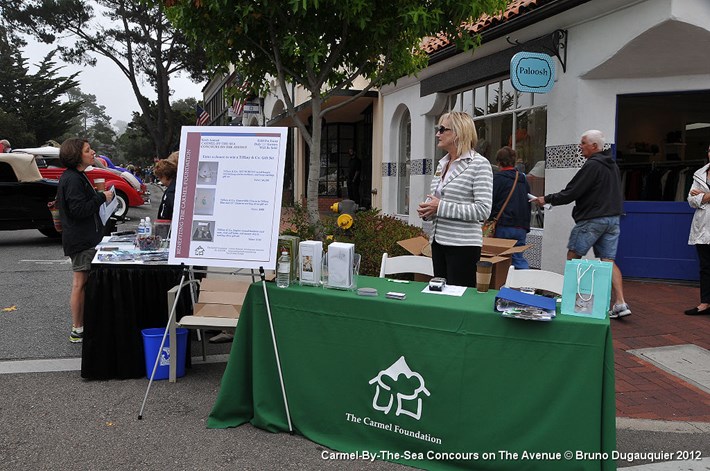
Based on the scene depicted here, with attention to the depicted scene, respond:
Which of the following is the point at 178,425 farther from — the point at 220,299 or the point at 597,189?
the point at 597,189

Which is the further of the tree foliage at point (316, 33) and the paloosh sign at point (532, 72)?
the paloosh sign at point (532, 72)

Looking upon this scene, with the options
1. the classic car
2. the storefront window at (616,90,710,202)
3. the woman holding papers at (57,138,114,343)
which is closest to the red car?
the classic car

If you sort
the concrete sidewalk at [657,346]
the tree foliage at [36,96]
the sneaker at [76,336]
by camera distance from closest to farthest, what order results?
the concrete sidewalk at [657,346]
the sneaker at [76,336]
the tree foliage at [36,96]

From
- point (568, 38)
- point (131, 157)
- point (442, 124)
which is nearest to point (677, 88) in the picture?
point (568, 38)

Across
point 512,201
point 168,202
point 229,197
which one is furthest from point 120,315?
point 512,201

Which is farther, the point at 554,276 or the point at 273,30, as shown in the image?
the point at 273,30

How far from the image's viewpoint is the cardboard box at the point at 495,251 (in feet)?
18.8

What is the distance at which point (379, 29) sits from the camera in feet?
18.5

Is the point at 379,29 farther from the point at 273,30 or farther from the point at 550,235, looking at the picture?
the point at 550,235

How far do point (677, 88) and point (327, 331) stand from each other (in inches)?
249

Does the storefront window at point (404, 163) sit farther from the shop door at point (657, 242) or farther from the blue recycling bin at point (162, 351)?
the blue recycling bin at point (162, 351)

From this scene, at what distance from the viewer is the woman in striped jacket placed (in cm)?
399

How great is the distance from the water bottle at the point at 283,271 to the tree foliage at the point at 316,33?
229 centimetres

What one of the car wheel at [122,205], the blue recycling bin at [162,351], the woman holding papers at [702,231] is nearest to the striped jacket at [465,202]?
the blue recycling bin at [162,351]
